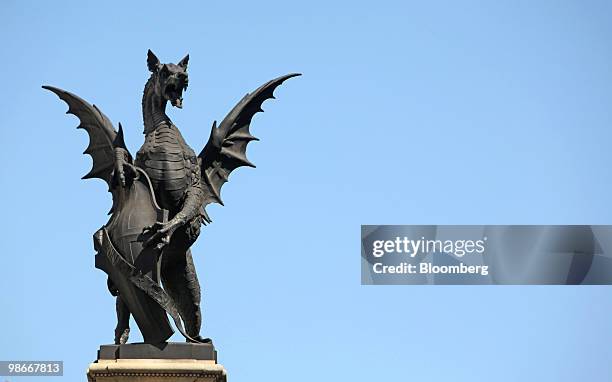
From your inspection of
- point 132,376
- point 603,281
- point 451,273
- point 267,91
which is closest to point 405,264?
point 451,273

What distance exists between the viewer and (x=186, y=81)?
3192 centimetres

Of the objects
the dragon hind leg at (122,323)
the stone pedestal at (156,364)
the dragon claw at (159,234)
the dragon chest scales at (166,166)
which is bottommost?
the stone pedestal at (156,364)

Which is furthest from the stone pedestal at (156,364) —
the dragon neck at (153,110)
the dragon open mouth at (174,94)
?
the dragon open mouth at (174,94)

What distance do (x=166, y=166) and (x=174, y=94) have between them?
114 cm

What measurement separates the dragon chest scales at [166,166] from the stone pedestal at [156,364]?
2.18 m

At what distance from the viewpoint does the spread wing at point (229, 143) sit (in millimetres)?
32594

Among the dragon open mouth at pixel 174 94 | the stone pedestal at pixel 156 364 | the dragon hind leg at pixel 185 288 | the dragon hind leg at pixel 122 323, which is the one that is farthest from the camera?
the dragon open mouth at pixel 174 94

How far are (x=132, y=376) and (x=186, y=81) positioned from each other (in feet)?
14.8

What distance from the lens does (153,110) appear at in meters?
32.0

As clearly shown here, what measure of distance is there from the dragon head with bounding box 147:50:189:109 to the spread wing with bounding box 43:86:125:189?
1026 millimetres

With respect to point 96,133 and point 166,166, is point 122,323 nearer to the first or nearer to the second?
point 166,166

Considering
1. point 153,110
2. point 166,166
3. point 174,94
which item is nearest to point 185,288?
point 166,166

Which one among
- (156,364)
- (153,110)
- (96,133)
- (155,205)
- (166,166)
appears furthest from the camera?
(96,133)

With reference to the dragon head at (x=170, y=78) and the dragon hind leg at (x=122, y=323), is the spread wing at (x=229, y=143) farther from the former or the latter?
the dragon hind leg at (x=122, y=323)
